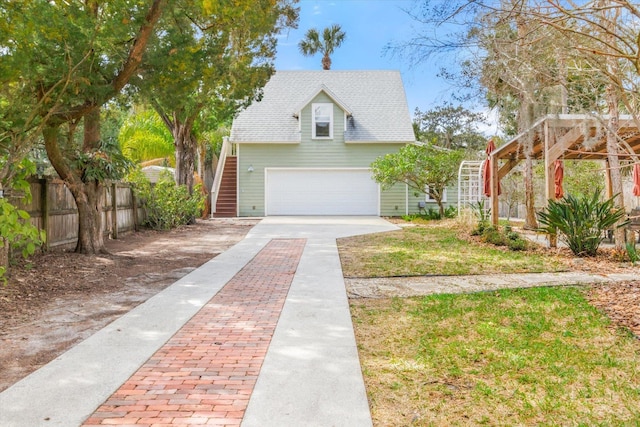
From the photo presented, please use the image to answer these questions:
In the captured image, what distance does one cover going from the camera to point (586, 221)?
9.57 m

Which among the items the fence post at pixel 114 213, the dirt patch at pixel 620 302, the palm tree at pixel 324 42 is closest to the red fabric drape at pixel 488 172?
the dirt patch at pixel 620 302

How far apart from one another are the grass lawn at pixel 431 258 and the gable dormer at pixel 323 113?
33.9ft

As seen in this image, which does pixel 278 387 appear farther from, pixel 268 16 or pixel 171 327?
pixel 268 16

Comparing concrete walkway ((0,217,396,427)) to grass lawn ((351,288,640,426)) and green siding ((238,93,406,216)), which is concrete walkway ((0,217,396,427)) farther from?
green siding ((238,93,406,216))

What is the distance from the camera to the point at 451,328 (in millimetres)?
4980

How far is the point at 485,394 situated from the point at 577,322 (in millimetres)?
2208

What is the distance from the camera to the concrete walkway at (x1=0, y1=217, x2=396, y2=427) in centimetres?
313

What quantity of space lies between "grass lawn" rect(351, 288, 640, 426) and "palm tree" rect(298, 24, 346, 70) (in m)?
30.4

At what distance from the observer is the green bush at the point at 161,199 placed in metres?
15.4

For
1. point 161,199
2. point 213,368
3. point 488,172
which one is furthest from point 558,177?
point 161,199

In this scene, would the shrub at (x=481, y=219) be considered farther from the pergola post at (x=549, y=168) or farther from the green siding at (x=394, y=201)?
the green siding at (x=394, y=201)

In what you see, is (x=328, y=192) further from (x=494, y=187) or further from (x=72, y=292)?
(x=72, y=292)

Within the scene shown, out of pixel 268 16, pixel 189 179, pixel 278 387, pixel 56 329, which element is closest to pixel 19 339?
pixel 56 329

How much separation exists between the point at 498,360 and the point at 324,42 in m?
32.5
